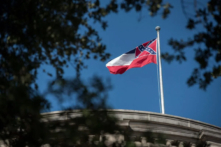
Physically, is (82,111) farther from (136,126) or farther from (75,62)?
(136,126)

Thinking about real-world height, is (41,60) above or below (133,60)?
below

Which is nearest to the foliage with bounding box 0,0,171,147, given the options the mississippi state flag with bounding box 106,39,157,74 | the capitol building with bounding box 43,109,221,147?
the capitol building with bounding box 43,109,221,147

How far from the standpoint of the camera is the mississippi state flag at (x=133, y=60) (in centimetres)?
2177

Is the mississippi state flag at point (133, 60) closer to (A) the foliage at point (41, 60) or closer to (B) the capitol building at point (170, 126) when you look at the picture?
(B) the capitol building at point (170, 126)

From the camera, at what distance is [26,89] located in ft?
30.0

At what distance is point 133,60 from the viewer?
2192 cm

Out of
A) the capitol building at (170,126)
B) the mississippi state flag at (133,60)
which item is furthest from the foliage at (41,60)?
the mississippi state flag at (133,60)

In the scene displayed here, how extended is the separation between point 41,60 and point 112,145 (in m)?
3.77

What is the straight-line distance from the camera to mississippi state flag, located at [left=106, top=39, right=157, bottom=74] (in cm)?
2177

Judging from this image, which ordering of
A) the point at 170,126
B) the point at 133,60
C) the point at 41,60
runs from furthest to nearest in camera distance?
1. the point at 133,60
2. the point at 170,126
3. the point at 41,60

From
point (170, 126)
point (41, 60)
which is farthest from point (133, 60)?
point (41, 60)

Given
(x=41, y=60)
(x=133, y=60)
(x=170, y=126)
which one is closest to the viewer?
(x=41, y=60)

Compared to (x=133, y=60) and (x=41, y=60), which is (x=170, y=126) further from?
(x=41, y=60)

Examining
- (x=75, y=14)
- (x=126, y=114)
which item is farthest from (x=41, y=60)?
(x=126, y=114)
